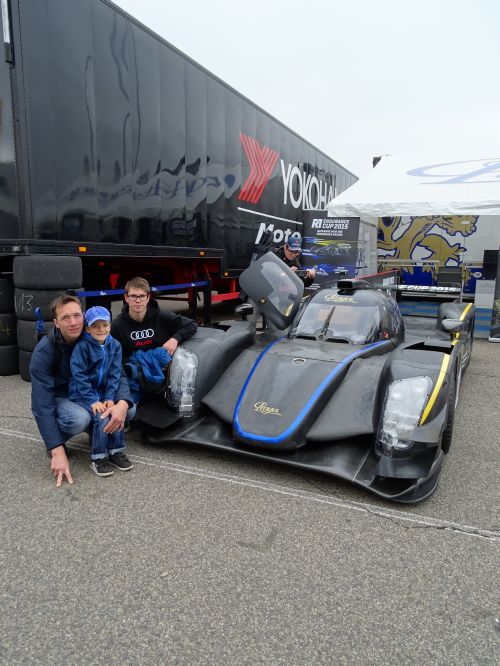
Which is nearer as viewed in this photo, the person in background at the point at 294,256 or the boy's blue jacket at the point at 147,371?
the boy's blue jacket at the point at 147,371

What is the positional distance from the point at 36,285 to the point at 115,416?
8.24ft

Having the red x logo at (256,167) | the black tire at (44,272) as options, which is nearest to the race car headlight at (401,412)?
the black tire at (44,272)

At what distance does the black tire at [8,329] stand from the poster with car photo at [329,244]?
24.3ft

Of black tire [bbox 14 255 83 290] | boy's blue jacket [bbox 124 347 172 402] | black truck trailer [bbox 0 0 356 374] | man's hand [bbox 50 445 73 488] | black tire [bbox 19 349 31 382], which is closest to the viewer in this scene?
man's hand [bbox 50 445 73 488]

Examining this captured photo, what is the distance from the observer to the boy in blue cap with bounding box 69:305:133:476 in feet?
10.9

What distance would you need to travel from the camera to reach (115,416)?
3303 mm

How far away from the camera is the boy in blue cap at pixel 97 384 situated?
3.31 metres

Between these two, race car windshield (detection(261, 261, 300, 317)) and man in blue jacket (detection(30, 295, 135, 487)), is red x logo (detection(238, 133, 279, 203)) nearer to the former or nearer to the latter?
race car windshield (detection(261, 261, 300, 317))

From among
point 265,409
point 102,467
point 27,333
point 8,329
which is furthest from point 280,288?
point 8,329

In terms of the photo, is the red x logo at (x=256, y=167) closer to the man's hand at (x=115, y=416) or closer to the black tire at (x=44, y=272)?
the black tire at (x=44, y=272)

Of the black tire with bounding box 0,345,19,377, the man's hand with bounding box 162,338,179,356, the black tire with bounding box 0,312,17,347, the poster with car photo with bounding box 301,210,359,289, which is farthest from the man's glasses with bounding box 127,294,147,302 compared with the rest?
the poster with car photo with bounding box 301,210,359,289

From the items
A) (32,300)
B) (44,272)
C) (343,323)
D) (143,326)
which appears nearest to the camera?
(143,326)

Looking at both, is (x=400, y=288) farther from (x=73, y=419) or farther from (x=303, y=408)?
(x=73, y=419)

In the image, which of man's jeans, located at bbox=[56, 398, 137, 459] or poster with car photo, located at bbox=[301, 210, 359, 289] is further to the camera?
poster with car photo, located at bbox=[301, 210, 359, 289]
